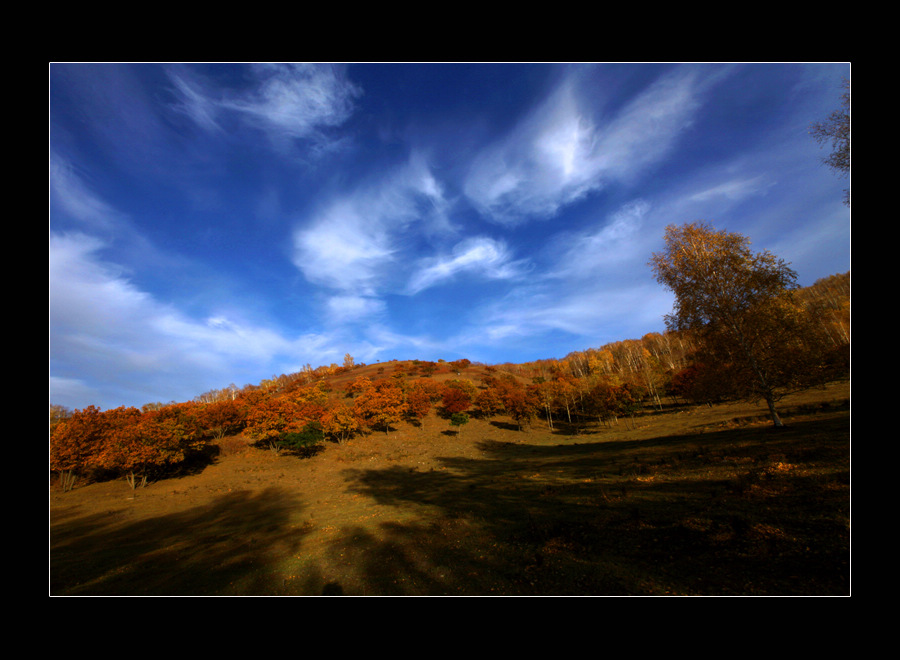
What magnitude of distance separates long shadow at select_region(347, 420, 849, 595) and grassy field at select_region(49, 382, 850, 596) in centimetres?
6

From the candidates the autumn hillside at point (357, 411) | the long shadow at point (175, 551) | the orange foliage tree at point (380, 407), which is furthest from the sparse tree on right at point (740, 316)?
the orange foliage tree at point (380, 407)

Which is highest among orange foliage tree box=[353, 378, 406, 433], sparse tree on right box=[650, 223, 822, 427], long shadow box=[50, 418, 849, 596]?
sparse tree on right box=[650, 223, 822, 427]

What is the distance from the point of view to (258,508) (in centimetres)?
2567

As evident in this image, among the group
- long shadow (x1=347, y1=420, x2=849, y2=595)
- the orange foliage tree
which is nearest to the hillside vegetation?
long shadow (x1=347, y1=420, x2=849, y2=595)

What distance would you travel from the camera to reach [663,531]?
32.4 feet

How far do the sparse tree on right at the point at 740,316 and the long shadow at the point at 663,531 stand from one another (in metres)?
3.34

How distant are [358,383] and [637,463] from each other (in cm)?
8507

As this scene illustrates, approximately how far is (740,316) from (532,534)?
18.7 meters

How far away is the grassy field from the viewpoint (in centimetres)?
761

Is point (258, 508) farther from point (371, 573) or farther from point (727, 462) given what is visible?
point (727, 462)

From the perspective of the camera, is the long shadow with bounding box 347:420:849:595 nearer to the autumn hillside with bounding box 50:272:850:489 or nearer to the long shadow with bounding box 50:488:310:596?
the long shadow with bounding box 50:488:310:596

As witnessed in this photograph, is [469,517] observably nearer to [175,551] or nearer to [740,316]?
[175,551]

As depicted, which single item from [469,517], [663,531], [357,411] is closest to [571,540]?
[663,531]
